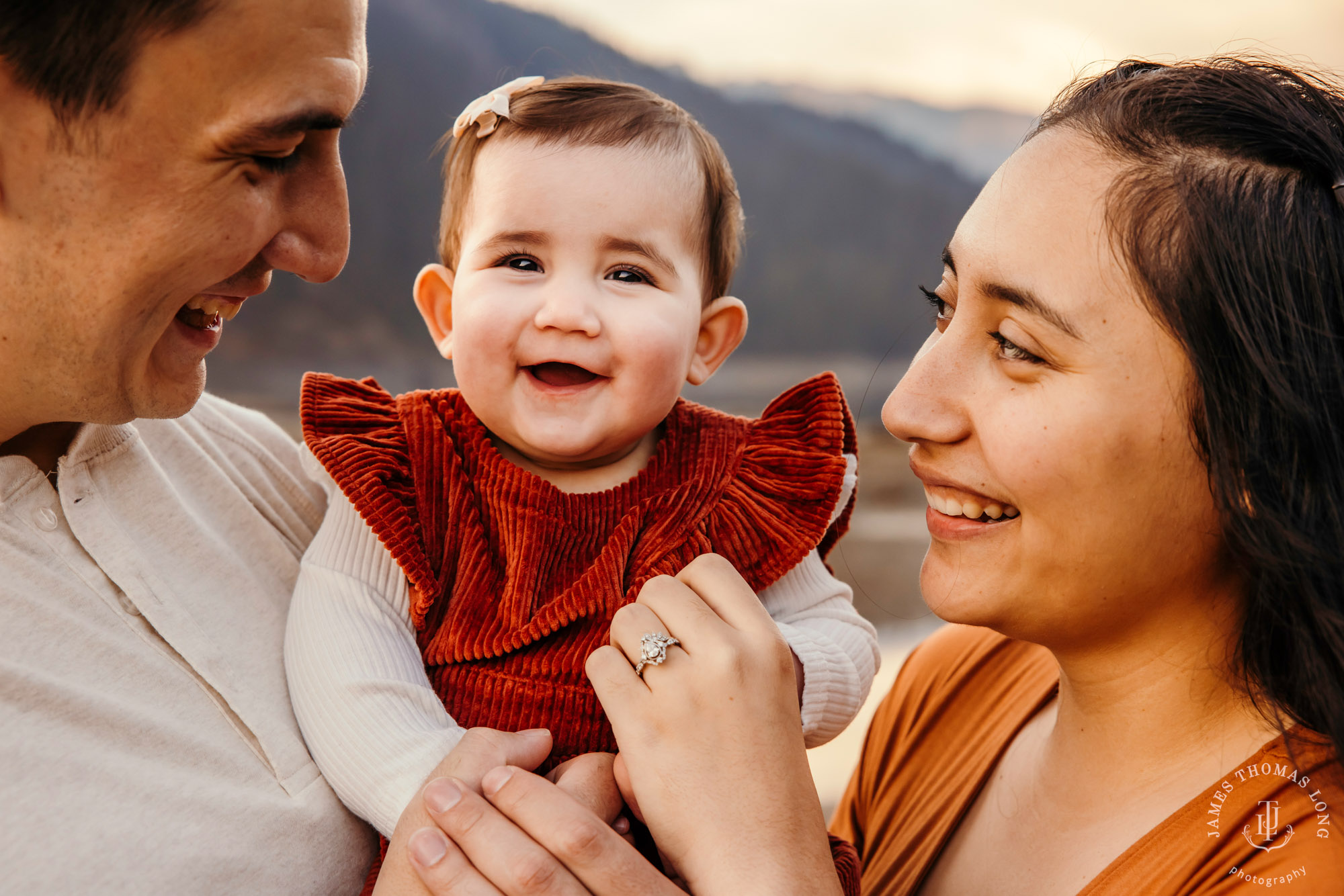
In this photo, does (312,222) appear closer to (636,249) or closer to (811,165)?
(636,249)

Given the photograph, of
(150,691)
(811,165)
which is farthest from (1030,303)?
(811,165)

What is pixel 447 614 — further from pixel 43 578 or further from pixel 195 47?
pixel 195 47

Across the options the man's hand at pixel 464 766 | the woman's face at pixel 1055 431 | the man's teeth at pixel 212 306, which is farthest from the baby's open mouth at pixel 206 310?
the woman's face at pixel 1055 431

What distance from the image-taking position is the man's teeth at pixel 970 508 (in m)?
1.18

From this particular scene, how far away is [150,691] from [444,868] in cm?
38

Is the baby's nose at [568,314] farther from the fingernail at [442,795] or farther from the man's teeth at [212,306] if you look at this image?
the fingernail at [442,795]

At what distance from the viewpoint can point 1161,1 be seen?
492 centimetres

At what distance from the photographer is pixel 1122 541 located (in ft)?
3.58

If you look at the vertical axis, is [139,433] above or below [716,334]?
below

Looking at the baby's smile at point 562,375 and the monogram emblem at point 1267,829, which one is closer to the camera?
the monogram emblem at point 1267,829

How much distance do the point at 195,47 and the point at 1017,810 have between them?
1.38 m

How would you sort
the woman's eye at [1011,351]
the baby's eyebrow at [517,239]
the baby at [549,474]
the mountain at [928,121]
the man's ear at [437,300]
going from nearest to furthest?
the woman's eye at [1011,351]
the baby at [549,474]
the baby's eyebrow at [517,239]
the man's ear at [437,300]
the mountain at [928,121]

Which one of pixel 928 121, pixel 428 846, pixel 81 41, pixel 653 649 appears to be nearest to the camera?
pixel 81 41

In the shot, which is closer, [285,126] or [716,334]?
[285,126]
